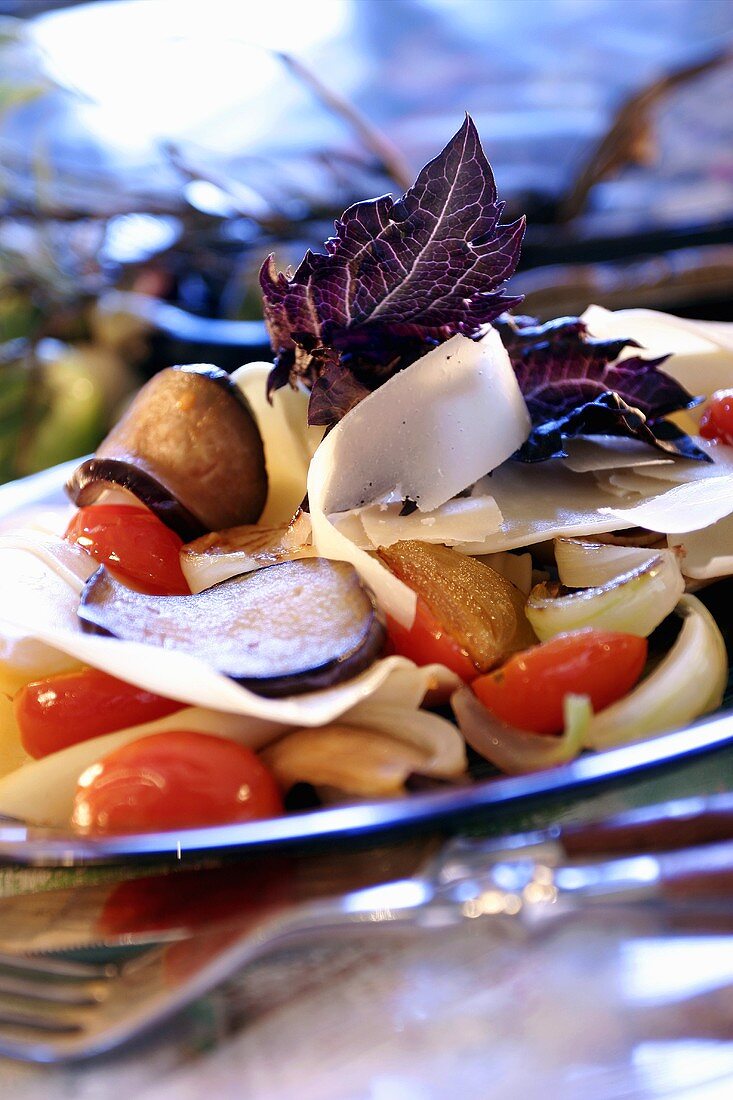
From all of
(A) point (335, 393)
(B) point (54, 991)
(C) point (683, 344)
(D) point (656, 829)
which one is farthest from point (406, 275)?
(B) point (54, 991)

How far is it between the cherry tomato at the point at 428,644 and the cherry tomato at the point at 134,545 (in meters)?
0.26

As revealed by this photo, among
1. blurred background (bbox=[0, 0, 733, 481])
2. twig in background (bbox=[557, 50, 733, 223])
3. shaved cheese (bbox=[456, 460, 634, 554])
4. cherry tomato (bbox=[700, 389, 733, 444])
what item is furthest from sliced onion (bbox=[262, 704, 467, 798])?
twig in background (bbox=[557, 50, 733, 223])

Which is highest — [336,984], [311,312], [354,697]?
[311,312]

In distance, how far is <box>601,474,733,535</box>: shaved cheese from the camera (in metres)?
0.92

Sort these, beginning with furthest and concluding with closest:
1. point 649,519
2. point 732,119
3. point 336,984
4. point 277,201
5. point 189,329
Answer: point 732,119 < point 277,201 < point 189,329 < point 649,519 < point 336,984

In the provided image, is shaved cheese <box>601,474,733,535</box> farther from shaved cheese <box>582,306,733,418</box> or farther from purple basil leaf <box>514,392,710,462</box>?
shaved cheese <box>582,306,733,418</box>

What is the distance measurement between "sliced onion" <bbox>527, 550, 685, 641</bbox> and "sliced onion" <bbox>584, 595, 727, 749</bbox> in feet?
0.10

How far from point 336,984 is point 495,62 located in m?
3.40

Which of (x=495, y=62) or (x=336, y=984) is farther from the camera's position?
(x=495, y=62)

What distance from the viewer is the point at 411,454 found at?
0.97 meters

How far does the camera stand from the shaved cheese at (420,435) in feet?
3.17

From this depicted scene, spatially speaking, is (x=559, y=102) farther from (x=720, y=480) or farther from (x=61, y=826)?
(x=61, y=826)

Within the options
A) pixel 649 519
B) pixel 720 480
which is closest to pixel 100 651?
pixel 649 519

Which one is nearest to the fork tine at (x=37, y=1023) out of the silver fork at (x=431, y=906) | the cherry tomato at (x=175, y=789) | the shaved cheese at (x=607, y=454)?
the silver fork at (x=431, y=906)
